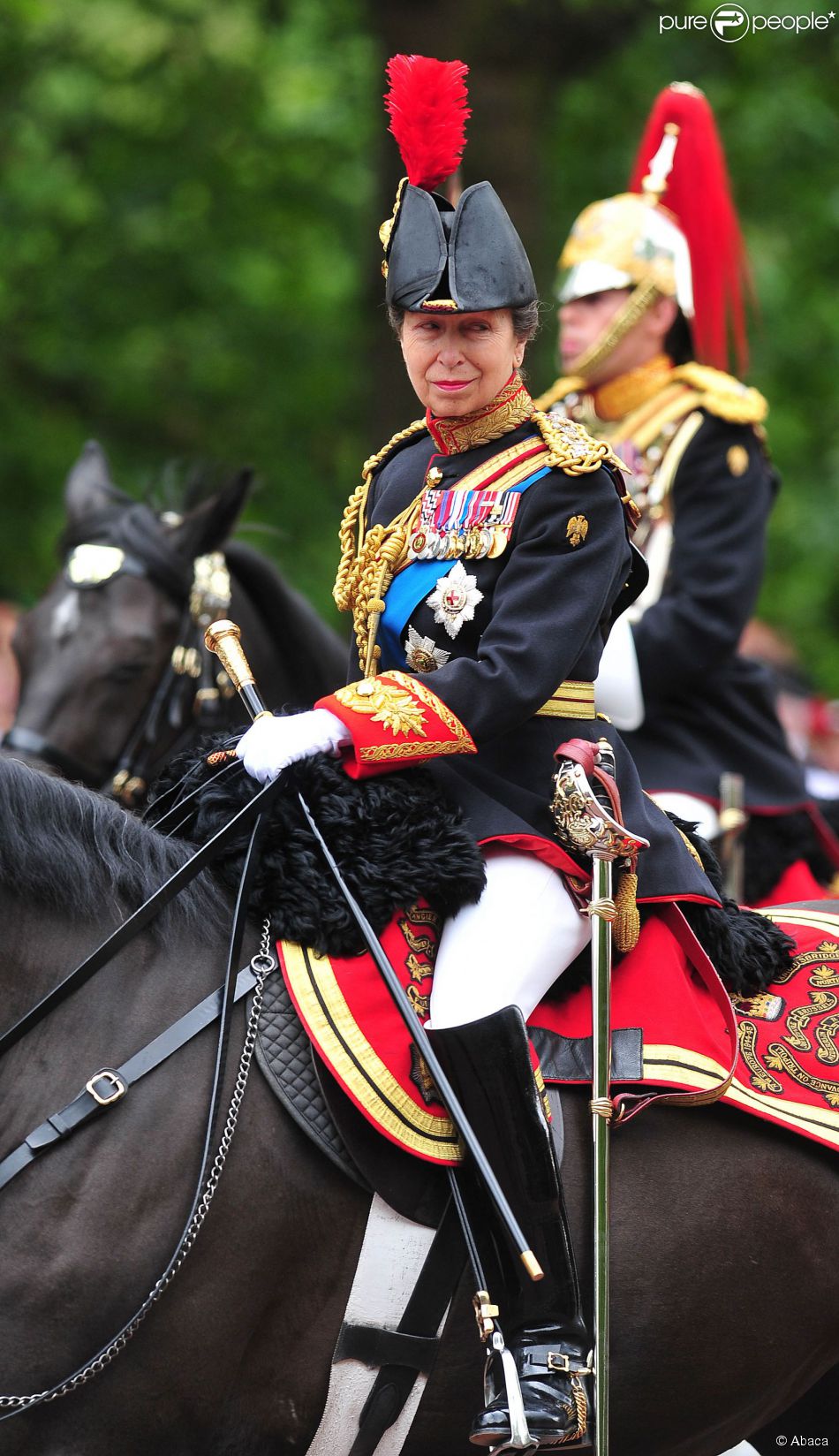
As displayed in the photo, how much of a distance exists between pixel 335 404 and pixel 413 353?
376 inches

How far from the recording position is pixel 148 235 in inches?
472

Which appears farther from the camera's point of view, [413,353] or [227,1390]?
[413,353]

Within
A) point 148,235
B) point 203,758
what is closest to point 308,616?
point 203,758

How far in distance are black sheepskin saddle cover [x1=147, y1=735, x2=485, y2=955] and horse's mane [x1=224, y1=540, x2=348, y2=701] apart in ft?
7.95

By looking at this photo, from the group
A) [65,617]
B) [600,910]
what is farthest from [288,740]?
[65,617]

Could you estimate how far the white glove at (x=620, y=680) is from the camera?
5.40 meters

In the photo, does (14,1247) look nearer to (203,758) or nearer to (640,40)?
(203,758)

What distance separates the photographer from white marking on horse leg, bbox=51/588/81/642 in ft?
19.0

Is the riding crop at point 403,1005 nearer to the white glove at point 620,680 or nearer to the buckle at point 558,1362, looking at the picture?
the buckle at point 558,1362

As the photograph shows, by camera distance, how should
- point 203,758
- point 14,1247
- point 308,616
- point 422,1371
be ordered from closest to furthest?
point 14,1247 < point 422,1371 < point 203,758 < point 308,616

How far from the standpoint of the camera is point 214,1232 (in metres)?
3.20

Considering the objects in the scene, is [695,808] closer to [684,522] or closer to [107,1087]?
[684,522]

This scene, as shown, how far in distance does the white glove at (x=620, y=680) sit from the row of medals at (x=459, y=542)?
5.97ft

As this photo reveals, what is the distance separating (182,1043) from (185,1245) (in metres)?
0.36
